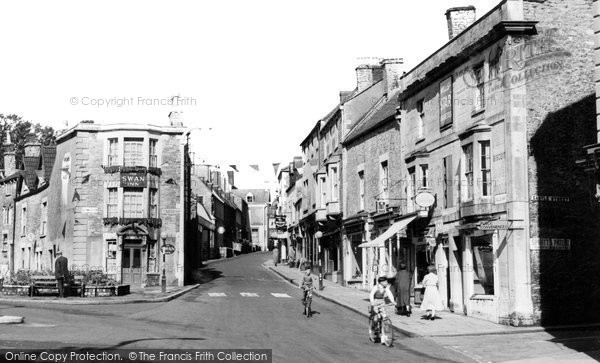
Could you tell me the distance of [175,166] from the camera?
45.0 meters

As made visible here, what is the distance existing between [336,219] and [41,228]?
840 inches

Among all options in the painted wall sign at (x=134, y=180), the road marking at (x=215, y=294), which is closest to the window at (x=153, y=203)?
the painted wall sign at (x=134, y=180)

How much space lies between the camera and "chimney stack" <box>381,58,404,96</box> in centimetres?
4080

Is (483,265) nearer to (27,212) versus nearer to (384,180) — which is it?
(384,180)

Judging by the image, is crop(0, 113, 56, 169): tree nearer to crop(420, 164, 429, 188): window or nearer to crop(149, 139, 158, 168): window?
crop(149, 139, 158, 168): window

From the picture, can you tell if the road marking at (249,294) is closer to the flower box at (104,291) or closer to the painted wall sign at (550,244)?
the flower box at (104,291)

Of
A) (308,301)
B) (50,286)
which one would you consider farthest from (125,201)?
(308,301)

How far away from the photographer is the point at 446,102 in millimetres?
27594

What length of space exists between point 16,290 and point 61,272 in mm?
4025

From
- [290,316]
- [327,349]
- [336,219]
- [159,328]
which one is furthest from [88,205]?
[327,349]

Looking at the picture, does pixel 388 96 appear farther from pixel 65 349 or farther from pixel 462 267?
pixel 65 349

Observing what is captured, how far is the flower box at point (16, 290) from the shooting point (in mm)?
33531

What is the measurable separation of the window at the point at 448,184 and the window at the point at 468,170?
99cm

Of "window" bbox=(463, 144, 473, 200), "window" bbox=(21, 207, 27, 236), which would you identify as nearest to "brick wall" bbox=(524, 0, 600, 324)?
"window" bbox=(463, 144, 473, 200)
